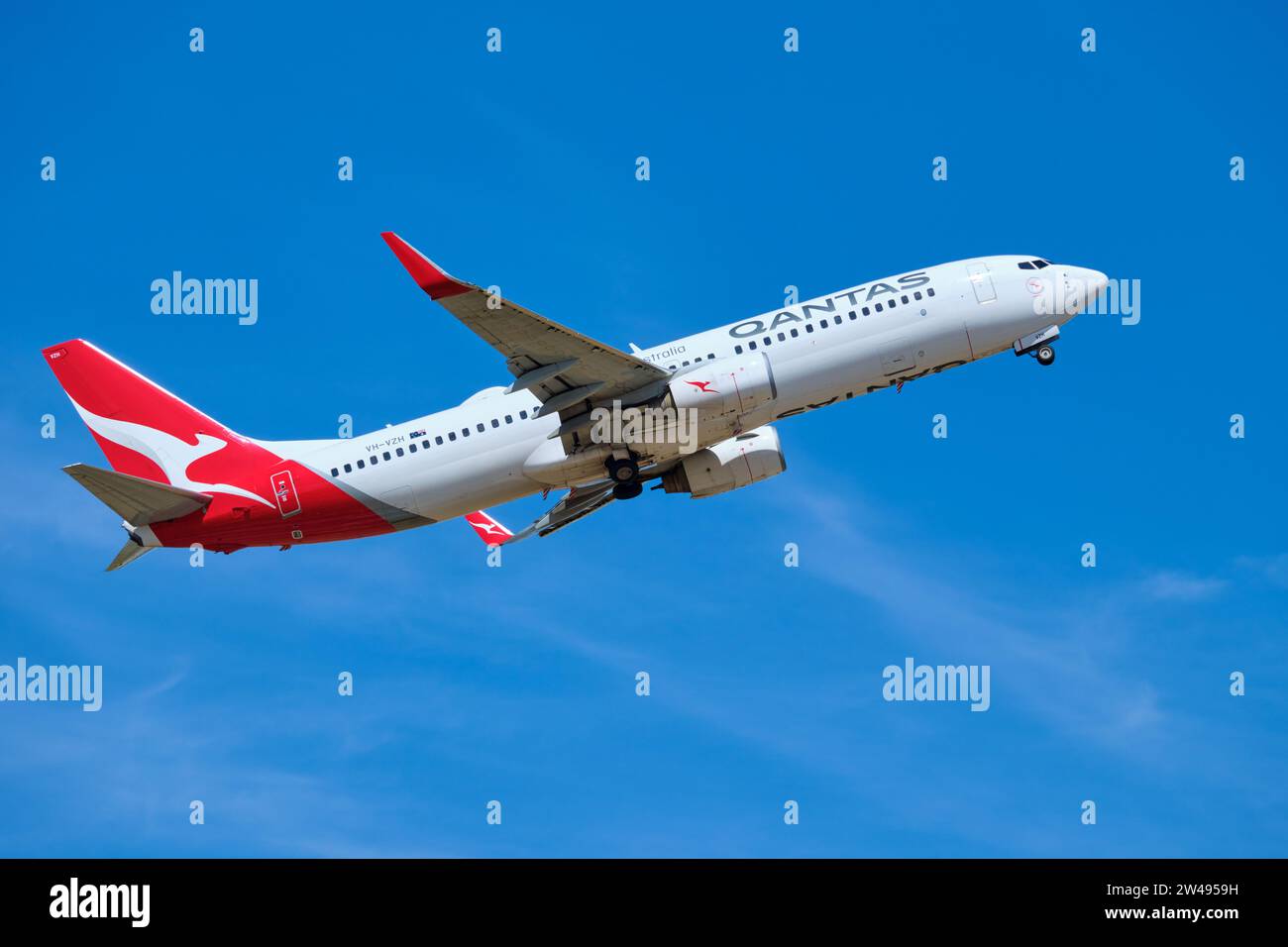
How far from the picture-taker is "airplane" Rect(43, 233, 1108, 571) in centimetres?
5003

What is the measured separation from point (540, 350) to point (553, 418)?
462 centimetres

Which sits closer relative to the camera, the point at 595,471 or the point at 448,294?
the point at 448,294

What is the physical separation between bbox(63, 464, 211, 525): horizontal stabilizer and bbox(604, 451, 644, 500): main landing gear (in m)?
14.2

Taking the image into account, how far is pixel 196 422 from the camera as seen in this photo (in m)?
53.2

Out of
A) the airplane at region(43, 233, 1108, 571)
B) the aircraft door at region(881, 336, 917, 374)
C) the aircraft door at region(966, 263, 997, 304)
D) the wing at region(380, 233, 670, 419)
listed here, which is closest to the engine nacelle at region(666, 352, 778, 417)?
the airplane at region(43, 233, 1108, 571)

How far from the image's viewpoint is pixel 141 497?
164 ft

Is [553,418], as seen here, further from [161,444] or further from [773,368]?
[161,444]

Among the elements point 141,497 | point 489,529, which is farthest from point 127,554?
point 489,529

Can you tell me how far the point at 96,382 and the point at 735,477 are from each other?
23723 millimetres

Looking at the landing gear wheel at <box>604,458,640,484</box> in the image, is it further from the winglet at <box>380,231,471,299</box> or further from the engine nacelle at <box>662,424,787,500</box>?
the winglet at <box>380,231,471,299</box>

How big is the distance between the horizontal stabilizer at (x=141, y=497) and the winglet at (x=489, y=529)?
41.7 feet

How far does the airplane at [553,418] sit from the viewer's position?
164 feet
